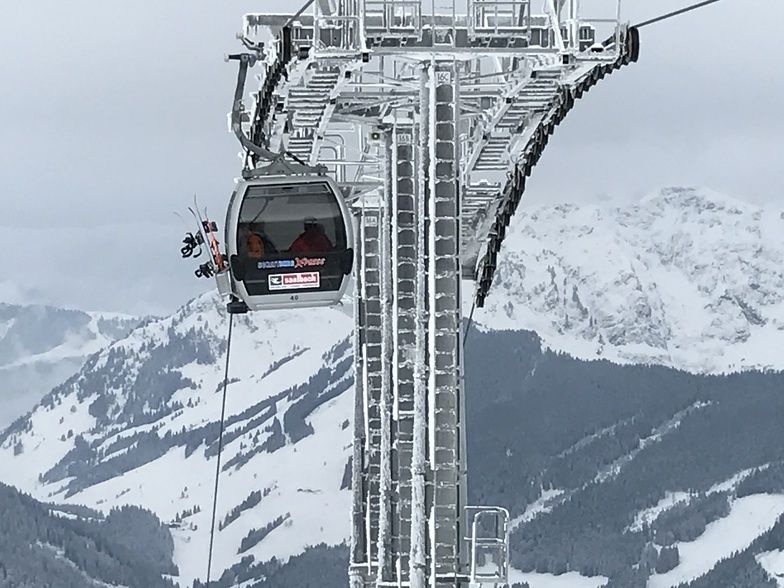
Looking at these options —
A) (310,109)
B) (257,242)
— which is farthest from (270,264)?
(310,109)

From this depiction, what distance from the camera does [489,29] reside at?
19.3 m

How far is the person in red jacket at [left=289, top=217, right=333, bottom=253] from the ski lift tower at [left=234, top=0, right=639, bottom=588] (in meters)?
0.89

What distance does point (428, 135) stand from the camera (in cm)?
2130

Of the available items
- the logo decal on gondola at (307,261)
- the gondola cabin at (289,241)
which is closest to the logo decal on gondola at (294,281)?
the gondola cabin at (289,241)

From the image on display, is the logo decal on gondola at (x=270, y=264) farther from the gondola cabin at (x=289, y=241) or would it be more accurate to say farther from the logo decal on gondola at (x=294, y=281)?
the logo decal on gondola at (x=294, y=281)

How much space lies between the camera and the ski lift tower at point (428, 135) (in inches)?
755

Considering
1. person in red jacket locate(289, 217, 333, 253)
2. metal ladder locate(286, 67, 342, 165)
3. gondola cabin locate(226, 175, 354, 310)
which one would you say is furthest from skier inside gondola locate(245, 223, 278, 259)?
metal ladder locate(286, 67, 342, 165)

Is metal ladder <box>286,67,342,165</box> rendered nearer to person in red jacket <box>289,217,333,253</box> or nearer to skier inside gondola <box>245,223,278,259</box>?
person in red jacket <box>289,217,333,253</box>

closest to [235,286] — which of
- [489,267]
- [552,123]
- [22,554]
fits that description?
[552,123]

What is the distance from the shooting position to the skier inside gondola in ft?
67.3

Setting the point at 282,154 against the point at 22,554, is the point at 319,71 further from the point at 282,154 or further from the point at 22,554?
the point at 22,554

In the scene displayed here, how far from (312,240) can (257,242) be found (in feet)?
2.11

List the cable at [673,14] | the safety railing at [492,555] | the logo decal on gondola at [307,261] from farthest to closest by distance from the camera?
1. the safety railing at [492,555]
2. the logo decal on gondola at [307,261]
3. the cable at [673,14]

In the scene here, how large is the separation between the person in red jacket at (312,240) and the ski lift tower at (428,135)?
0.89m
